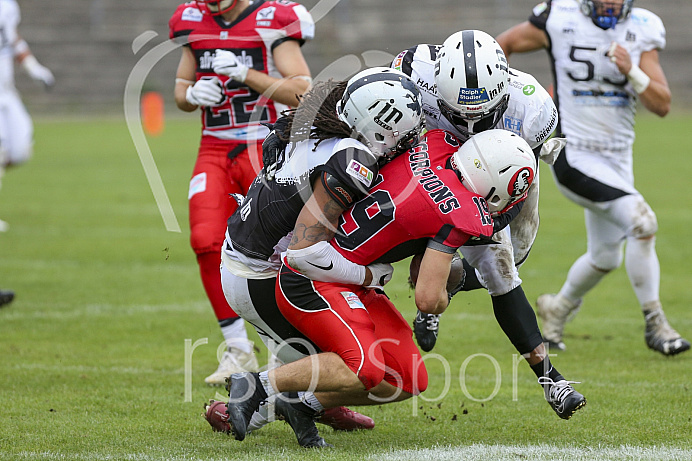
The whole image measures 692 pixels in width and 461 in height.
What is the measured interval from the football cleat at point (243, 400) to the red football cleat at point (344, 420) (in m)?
0.55

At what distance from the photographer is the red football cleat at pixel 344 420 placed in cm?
413

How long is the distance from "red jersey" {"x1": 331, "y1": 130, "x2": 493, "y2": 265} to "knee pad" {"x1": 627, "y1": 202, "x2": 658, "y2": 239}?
7.10 ft

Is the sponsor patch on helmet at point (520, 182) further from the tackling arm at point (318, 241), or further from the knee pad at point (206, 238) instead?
the knee pad at point (206, 238)

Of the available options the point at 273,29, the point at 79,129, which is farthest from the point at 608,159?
the point at 79,129

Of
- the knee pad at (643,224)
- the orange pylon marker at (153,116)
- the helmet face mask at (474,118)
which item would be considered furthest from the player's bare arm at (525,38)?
the orange pylon marker at (153,116)

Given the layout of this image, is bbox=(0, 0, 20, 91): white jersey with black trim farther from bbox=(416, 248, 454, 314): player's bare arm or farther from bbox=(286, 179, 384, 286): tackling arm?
bbox=(416, 248, 454, 314): player's bare arm

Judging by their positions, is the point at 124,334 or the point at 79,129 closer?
the point at 124,334

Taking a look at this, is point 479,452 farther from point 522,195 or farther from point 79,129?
point 79,129

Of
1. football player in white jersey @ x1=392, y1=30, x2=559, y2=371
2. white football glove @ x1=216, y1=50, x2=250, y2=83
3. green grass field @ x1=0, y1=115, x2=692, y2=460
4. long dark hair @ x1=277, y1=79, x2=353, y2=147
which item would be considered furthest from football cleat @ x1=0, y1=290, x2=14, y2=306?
football player in white jersey @ x1=392, y1=30, x2=559, y2=371

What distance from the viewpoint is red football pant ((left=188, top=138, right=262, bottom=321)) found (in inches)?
194

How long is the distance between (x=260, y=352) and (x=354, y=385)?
220cm

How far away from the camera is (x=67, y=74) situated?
26.5 metres

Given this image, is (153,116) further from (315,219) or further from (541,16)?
(315,219)

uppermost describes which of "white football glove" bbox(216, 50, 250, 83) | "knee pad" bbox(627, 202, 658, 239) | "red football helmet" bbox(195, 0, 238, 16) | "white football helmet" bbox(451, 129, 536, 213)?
"white football helmet" bbox(451, 129, 536, 213)
